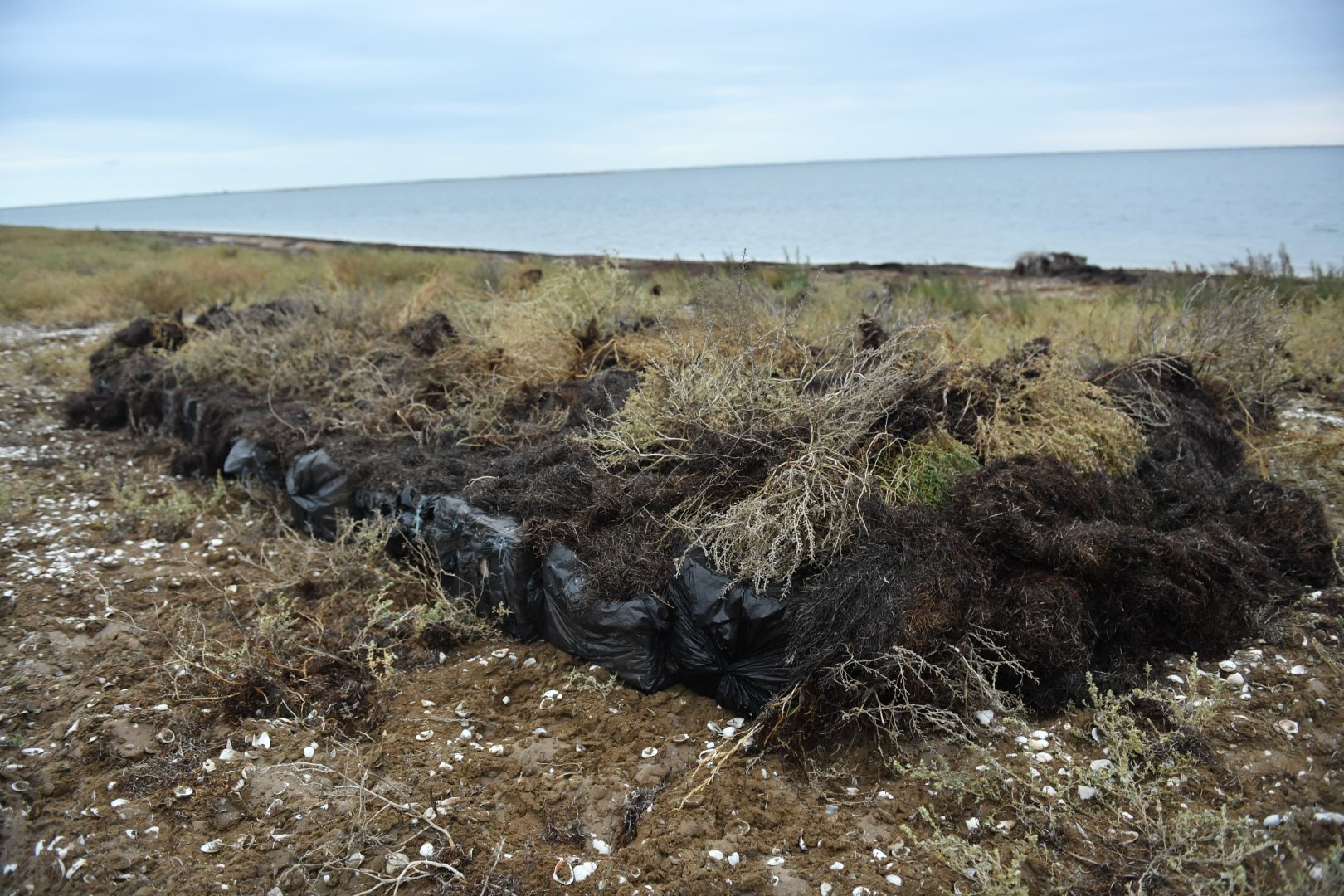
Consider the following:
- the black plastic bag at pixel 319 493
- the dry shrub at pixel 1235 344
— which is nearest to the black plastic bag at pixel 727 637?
the black plastic bag at pixel 319 493

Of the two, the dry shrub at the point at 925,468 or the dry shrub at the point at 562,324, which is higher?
the dry shrub at the point at 562,324

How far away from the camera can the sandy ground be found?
8.62 ft

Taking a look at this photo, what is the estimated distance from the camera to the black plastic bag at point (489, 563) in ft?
12.9

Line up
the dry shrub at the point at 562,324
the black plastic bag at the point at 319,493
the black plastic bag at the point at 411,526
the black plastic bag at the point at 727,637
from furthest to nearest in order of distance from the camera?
the dry shrub at the point at 562,324, the black plastic bag at the point at 319,493, the black plastic bag at the point at 411,526, the black plastic bag at the point at 727,637

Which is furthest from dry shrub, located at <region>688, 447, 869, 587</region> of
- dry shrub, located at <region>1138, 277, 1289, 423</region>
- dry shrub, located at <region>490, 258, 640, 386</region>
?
dry shrub, located at <region>1138, 277, 1289, 423</region>

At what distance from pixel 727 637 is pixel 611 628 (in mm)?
535

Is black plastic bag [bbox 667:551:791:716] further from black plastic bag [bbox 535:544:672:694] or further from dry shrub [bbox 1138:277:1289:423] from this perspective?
dry shrub [bbox 1138:277:1289:423]

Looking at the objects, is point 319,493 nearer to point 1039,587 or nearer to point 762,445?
point 762,445

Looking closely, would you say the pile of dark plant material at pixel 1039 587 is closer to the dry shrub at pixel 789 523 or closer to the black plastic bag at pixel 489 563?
the dry shrub at pixel 789 523

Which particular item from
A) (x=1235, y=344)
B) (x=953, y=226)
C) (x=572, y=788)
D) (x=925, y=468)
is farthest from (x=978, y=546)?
(x=953, y=226)

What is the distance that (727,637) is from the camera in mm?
3361

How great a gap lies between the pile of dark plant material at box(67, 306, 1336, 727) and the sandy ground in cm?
20

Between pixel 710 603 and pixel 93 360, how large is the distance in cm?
778

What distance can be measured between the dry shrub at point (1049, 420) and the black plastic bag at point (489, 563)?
2361 mm
